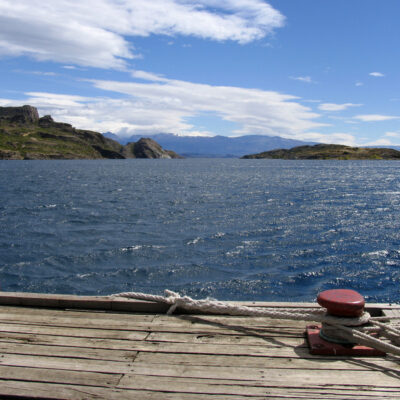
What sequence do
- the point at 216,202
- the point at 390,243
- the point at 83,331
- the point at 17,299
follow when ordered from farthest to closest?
the point at 216,202
the point at 390,243
the point at 17,299
the point at 83,331

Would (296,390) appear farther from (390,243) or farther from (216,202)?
(216,202)

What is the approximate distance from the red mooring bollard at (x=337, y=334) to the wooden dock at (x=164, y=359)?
0.12 meters

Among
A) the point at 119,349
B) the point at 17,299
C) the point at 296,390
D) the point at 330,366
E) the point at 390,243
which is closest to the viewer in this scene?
the point at 296,390

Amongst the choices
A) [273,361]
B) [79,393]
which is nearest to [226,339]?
[273,361]

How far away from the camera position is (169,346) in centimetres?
571

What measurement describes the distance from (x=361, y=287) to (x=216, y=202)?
96.7 feet

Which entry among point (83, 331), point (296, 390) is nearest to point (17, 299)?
point (83, 331)

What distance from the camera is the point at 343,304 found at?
564 cm

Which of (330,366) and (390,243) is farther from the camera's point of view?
(390,243)

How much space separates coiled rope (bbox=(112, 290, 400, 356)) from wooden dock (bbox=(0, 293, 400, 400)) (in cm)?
16

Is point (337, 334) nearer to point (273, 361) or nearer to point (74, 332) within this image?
point (273, 361)

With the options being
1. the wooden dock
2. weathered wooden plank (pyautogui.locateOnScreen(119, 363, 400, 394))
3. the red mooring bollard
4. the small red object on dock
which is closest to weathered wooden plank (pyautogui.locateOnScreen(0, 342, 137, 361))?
the wooden dock

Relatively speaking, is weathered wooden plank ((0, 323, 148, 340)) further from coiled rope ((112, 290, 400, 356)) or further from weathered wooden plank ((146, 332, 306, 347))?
coiled rope ((112, 290, 400, 356))

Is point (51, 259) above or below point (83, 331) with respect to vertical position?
below
